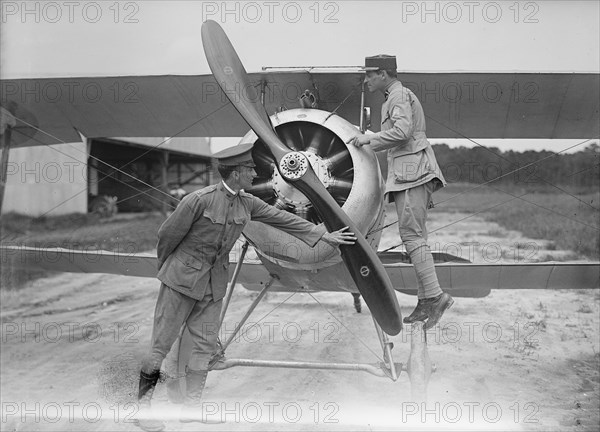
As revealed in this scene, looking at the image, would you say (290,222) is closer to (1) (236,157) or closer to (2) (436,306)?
(1) (236,157)

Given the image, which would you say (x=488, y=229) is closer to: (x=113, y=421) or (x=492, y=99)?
(x=492, y=99)

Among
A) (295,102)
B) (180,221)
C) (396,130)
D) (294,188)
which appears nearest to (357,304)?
(295,102)

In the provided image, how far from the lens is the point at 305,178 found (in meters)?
2.47

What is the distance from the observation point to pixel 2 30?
3.30 metres

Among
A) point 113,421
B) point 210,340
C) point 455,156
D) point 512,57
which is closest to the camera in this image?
A: point 210,340

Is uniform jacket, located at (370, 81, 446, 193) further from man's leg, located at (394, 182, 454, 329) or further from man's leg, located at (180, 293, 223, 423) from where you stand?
man's leg, located at (180, 293, 223, 423)

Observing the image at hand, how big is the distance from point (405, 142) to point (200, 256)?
1.17m

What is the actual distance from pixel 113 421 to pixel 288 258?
1.28 m

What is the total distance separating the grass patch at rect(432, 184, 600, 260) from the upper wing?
7.14 metres

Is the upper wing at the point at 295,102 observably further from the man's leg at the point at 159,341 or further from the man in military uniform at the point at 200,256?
the man's leg at the point at 159,341

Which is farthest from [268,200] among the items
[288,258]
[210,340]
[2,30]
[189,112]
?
[2,30]

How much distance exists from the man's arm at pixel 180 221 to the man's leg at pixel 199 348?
33cm

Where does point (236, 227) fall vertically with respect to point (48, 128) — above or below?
below

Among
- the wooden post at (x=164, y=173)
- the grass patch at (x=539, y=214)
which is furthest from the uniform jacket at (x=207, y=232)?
the wooden post at (x=164, y=173)
